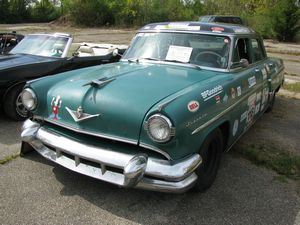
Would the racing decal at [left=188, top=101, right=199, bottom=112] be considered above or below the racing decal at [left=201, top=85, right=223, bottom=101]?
below

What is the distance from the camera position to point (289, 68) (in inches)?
489

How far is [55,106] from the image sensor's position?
11.2 ft

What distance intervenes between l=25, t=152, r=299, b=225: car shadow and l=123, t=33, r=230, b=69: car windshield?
53.7 inches

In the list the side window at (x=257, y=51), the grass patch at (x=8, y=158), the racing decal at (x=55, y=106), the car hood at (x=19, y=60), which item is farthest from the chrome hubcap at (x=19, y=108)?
the side window at (x=257, y=51)

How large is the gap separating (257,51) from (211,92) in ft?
7.34

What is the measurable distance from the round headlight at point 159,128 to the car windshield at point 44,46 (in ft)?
12.8

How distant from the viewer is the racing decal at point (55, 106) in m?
3.37

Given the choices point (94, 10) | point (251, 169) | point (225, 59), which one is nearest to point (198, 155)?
point (251, 169)

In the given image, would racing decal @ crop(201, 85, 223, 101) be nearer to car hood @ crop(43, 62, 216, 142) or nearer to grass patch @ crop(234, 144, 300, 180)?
car hood @ crop(43, 62, 216, 142)

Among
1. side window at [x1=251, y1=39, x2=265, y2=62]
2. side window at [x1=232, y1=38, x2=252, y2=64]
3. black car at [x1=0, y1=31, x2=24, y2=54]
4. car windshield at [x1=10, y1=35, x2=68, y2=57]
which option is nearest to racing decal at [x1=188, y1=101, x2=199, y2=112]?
side window at [x1=232, y1=38, x2=252, y2=64]

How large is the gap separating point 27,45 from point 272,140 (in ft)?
15.2

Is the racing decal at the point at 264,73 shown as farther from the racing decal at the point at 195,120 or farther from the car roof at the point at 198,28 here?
the racing decal at the point at 195,120

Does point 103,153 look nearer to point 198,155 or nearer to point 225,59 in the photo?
point 198,155

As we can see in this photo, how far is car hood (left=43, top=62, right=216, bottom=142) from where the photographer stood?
2.99 metres
